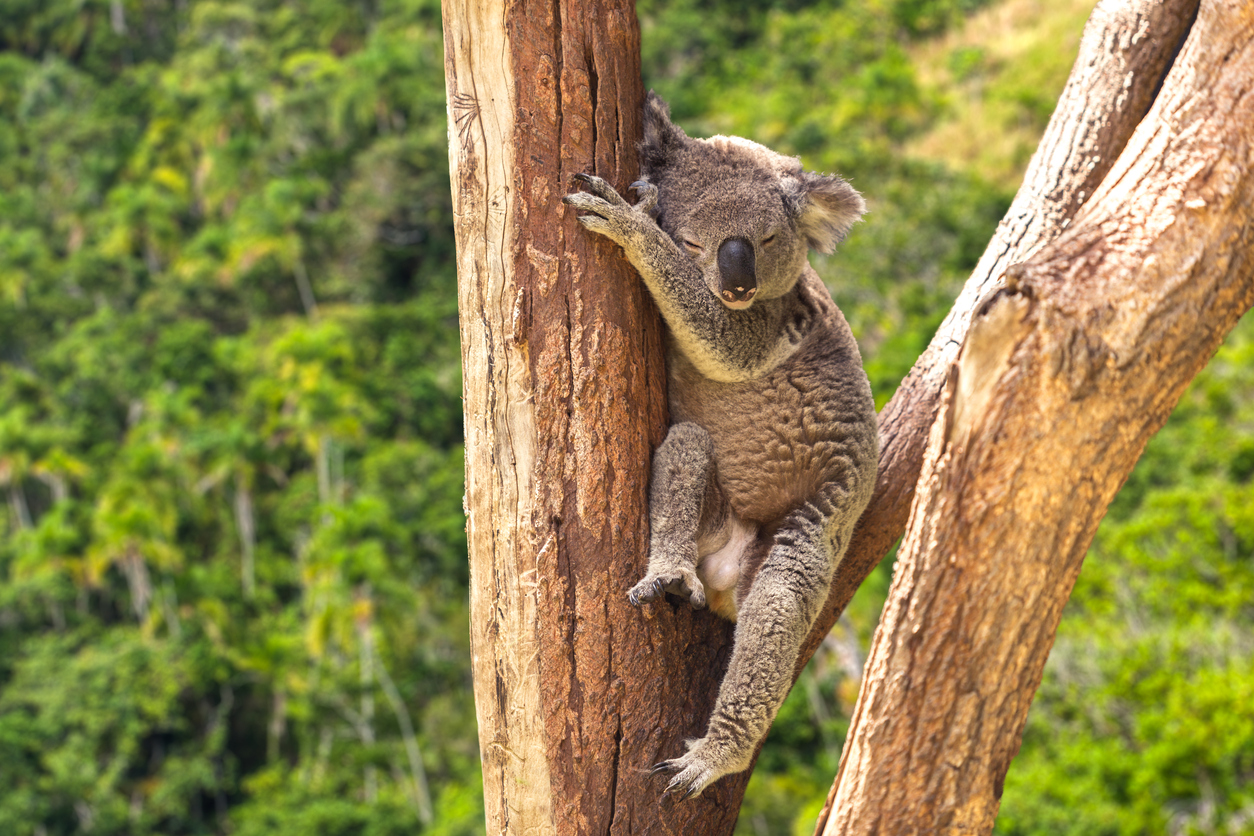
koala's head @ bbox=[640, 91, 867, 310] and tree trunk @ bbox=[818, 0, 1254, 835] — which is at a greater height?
koala's head @ bbox=[640, 91, 867, 310]

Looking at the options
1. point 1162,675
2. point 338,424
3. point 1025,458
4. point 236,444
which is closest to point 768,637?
point 1025,458

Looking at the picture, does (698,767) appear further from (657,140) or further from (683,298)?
(657,140)

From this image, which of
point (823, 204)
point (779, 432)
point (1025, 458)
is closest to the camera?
point (1025, 458)

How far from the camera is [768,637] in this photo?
337 centimetres

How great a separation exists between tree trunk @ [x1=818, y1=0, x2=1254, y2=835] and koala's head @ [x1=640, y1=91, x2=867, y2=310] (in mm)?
1051

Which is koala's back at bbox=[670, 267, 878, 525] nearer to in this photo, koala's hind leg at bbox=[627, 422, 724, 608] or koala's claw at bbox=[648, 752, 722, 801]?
koala's hind leg at bbox=[627, 422, 724, 608]

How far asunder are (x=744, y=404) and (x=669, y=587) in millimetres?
804

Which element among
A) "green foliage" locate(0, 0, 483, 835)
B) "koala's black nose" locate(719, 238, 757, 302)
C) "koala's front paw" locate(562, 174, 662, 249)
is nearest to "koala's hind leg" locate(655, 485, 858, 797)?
"koala's black nose" locate(719, 238, 757, 302)

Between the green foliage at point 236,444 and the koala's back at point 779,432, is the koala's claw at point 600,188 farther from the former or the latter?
the green foliage at point 236,444

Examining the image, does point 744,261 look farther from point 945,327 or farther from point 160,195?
point 160,195

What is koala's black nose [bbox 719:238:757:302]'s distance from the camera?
336cm

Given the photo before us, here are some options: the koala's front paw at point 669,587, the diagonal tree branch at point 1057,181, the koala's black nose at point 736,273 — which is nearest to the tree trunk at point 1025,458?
the koala's front paw at point 669,587

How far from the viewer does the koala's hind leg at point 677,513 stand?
3.23m

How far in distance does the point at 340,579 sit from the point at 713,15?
3205cm
